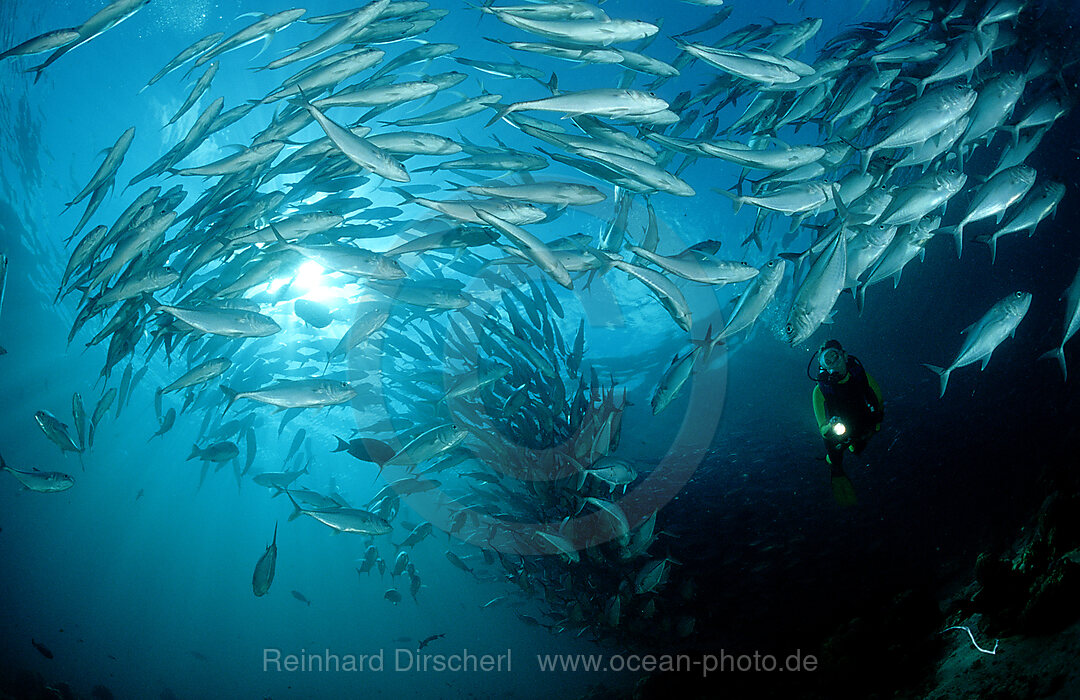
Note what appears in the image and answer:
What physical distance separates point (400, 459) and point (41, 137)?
15.9m

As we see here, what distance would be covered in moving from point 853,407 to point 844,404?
0.30 feet

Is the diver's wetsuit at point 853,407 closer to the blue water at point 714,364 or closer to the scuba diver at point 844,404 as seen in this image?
the scuba diver at point 844,404

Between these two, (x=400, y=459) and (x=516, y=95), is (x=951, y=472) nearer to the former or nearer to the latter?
(x=400, y=459)

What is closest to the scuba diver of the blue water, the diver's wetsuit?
the diver's wetsuit

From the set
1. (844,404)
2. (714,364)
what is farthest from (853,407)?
(714,364)

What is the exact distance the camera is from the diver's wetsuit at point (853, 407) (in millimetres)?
4582

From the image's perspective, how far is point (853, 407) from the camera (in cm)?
461

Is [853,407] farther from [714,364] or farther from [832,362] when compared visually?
[714,364]

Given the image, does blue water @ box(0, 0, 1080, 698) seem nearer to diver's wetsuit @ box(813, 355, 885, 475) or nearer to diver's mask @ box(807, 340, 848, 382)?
diver's wetsuit @ box(813, 355, 885, 475)

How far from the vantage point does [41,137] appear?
11.8 m

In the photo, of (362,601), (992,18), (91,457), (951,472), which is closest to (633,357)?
(951,472)

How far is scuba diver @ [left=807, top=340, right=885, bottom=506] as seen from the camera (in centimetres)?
452

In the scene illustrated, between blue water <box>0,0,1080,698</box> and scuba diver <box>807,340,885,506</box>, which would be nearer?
scuba diver <box>807,340,885,506</box>

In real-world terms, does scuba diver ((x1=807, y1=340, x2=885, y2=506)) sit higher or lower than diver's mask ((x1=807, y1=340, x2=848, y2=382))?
lower
